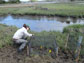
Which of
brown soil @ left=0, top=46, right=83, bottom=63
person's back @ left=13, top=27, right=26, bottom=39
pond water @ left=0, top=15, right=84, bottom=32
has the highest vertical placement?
person's back @ left=13, top=27, right=26, bottom=39

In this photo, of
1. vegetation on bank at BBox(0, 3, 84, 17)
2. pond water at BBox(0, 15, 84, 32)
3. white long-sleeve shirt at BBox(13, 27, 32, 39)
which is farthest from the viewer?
vegetation on bank at BBox(0, 3, 84, 17)

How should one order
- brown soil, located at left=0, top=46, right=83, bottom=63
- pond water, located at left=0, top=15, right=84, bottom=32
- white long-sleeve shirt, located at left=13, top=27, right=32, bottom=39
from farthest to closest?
pond water, located at left=0, top=15, right=84, bottom=32
white long-sleeve shirt, located at left=13, top=27, right=32, bottom=39
brown soil, located at left=0, top=46, right=83, bottom=63

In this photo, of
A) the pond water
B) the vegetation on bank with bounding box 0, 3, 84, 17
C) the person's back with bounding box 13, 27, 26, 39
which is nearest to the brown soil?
the person's back with bounding box 13, 27, 26, 39

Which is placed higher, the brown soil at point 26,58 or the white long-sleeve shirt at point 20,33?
the white long-sleeve shirt at point 20,33

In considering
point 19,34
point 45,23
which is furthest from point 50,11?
point 19,34

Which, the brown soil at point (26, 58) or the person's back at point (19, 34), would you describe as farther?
the person's back at point (19, 34)

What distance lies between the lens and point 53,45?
4.89 meters

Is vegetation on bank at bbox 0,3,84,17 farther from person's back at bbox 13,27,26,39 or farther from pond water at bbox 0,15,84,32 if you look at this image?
person's back at bbox 13,27,26,39

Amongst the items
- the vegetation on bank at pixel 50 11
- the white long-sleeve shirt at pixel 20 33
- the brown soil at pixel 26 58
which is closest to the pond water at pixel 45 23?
the vegetation on bank at pixel 50 11

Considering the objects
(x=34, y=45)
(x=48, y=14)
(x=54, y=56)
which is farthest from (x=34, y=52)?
(x=48, y=14)

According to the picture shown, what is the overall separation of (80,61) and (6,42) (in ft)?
11.4

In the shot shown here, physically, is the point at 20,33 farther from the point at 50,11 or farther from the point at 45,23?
the point at 50,11

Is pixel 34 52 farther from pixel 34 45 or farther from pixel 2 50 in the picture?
pixel 2 50

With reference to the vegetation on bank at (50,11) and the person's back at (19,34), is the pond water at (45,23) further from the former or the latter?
the person's back at (19,34)
